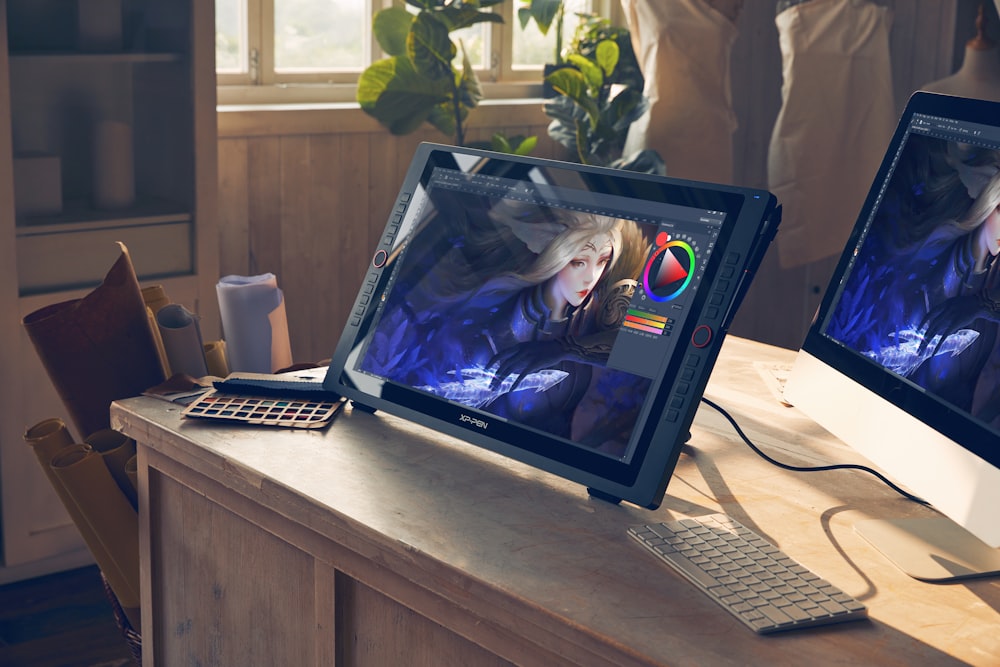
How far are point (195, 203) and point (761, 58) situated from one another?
7.67ft

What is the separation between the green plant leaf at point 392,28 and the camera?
3.32 meters

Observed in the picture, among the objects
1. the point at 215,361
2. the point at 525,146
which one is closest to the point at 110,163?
the point at 215,361

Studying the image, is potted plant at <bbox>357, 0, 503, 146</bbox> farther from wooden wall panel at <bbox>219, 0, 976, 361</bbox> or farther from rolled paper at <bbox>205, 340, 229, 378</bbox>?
rolled paper at <bbox>205, 340, 229, 378</bbox>

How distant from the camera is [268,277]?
1.67m

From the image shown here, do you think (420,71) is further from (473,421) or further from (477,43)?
(473,421)

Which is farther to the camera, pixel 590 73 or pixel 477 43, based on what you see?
pixel 477 43

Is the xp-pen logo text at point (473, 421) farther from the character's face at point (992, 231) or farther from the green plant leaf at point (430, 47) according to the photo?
the green plant leaf at point (430, 47)

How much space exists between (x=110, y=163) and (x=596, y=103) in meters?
1.53

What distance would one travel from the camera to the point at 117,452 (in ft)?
5.09

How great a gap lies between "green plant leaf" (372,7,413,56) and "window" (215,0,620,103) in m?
0.16

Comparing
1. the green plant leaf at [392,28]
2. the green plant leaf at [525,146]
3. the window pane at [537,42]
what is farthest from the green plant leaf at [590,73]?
the green plant leaf at [392,28]

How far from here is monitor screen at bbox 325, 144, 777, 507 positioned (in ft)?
3.68

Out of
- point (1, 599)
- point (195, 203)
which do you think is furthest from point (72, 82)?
point (1, 599)

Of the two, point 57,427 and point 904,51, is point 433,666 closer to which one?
point 57,427
